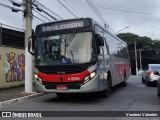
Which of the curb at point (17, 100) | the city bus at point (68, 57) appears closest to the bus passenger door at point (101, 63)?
the city bus at point (68, 57)

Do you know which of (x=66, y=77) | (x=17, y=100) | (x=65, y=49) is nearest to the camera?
(x=66, y=77)

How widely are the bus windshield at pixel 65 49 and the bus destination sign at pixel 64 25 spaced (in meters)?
0.32

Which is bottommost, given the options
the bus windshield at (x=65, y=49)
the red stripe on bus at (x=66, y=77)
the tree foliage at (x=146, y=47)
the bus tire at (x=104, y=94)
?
the bus tire at (x=104, y=94)

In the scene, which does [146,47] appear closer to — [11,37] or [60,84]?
[11,37]

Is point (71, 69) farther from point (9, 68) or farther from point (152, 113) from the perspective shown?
point (9, 68)

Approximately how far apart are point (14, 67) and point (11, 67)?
36cm

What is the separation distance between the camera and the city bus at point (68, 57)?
10703mm

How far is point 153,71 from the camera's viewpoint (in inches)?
754

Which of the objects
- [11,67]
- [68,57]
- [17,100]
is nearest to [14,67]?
[11,67]

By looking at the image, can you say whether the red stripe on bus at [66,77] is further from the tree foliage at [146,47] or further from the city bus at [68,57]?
the tree foliage at [146,47]

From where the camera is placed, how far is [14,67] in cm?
1811

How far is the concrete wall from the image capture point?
16.8m

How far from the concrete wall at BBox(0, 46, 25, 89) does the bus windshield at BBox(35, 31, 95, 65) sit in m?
5.95

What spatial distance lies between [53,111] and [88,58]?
2544mm
